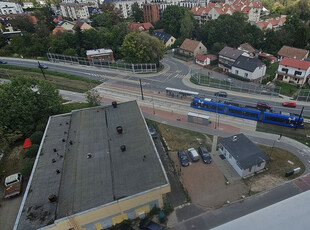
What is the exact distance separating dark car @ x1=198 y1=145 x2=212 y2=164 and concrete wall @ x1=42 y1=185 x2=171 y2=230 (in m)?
10.9

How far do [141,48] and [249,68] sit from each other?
33799mm

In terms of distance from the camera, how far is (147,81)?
60656 millimetres

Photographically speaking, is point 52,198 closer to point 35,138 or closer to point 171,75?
point 35,138

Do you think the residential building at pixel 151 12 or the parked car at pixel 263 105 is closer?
the parked car at pixel 263 105

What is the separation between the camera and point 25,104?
3625cm

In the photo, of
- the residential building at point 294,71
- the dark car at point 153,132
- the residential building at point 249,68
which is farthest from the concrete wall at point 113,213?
the residential building at point 294,71

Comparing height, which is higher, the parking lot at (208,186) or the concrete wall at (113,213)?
the concrete wall at (113,213)

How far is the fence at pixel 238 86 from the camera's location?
49.7 m

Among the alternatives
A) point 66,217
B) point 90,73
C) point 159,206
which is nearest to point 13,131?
point 66,217

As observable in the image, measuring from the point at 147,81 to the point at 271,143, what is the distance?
38.2 meters

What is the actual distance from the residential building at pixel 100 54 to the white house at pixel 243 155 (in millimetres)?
57221

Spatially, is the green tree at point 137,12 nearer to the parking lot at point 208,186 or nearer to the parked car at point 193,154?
the parked car at point 193,154

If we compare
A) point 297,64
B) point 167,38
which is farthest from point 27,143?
point 167,38

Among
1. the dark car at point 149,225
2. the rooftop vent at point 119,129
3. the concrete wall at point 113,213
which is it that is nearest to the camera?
the concrete wall at point 113,213
